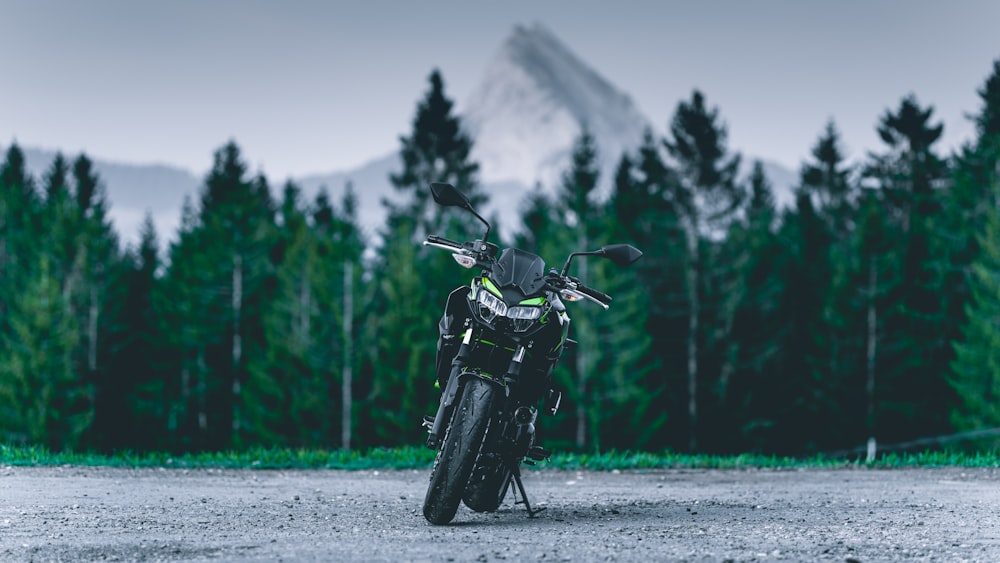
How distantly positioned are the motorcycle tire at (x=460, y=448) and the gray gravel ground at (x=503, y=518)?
20 cm

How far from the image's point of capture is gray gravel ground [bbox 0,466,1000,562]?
6.36m

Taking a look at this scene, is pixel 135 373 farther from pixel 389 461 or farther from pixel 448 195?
pixel 448 195

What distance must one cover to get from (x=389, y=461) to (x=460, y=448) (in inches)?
228

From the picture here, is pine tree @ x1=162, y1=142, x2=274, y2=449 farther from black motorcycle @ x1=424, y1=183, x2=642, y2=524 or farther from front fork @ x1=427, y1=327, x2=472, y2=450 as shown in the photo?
front fork @ x1=427, y1=327, x2=472, y2=450

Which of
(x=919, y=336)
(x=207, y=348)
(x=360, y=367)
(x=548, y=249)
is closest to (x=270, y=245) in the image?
(x=207, y=348)

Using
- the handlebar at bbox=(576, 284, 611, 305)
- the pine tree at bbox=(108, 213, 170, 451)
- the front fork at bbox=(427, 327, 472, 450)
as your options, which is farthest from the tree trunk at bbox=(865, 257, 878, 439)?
the front fork at bbox=(427, 327, 472, 450)

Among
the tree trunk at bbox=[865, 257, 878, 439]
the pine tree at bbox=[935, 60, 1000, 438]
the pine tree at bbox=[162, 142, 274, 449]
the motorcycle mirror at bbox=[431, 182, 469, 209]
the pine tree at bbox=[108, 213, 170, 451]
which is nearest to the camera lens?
the motorcycle mirror at bbox=[431, 182, 469, 209]

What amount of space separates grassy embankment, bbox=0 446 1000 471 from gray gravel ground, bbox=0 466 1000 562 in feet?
2.12

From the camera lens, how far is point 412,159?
167ft

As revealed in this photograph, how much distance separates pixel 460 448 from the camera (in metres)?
7.38

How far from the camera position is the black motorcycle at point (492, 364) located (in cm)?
745

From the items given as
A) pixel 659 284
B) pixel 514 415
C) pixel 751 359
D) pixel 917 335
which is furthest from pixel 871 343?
pixel 514 415

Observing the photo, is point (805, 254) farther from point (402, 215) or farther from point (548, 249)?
point (402, 215)

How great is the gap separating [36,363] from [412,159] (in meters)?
18.4
